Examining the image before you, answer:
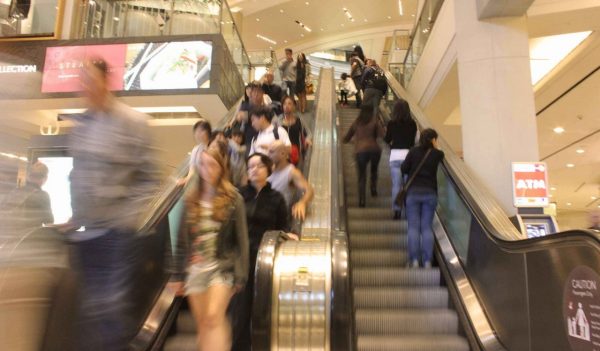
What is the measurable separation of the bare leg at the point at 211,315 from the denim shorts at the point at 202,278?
2 centimetres

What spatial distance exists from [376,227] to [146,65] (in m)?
7.56

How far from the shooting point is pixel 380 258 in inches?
211

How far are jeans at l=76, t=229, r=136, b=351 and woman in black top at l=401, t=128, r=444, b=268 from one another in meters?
3.53

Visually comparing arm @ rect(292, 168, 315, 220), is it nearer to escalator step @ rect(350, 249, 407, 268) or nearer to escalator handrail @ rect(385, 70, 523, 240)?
escalator step @ rect(350, 249, 407, 268)

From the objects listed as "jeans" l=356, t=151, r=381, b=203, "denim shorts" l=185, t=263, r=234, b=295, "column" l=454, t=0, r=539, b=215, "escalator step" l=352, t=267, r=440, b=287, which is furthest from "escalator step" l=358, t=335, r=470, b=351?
"column" l=454, t=0, r=539, b=215

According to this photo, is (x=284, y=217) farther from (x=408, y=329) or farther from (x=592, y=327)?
(x=592, y=327)

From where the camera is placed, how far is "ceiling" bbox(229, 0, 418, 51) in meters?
23.2

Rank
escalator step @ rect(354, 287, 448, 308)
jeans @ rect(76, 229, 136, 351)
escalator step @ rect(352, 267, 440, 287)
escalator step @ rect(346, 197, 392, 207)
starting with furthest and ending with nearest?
escalator step @ rect(346, 197, 392, 207), escalator step @ rect(352, 267, 440, 287), escalator step @ rect(354, 287, 448, 308), jeans @ rect(76, 229, 136, 351)

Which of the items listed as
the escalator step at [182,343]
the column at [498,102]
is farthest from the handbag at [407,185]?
the escalator step at [182,343]

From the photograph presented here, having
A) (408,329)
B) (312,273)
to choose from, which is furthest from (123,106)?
(408,329)

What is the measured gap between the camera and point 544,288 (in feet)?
10.8

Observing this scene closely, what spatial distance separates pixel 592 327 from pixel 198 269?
2202mm

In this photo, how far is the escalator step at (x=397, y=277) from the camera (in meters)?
4.92

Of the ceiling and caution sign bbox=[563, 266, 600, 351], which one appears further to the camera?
the ceiling
